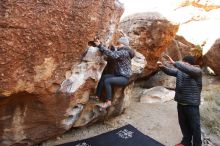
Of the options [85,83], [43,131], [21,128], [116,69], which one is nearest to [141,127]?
[116,69]

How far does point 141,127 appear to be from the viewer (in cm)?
698

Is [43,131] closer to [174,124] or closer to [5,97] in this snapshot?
[5,97]

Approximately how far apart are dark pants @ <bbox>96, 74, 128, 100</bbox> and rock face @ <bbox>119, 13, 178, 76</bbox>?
286 cm

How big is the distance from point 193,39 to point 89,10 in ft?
24.6

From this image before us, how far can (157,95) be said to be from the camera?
8883mm

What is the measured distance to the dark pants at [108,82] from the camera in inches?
239

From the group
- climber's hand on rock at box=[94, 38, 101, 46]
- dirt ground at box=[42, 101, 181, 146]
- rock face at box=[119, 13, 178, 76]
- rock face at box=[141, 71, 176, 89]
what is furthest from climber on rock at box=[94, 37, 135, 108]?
rock face at box=[141, 71, 176, 89]

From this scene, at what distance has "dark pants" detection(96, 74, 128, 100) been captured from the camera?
6.08 m

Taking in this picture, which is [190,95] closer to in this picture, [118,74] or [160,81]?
[118,74]

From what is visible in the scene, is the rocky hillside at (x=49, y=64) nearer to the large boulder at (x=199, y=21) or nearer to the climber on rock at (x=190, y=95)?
the climber on rock at (x=190, y=95)

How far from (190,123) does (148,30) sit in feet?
13.5

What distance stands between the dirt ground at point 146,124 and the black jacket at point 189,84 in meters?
1.38

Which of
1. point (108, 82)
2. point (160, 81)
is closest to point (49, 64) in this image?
point (108, 82)

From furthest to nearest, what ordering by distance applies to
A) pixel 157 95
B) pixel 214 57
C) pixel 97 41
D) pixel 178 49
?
pixel 178 49 < pixel 214 57 < pixel 157 95 < pixel 97 41
